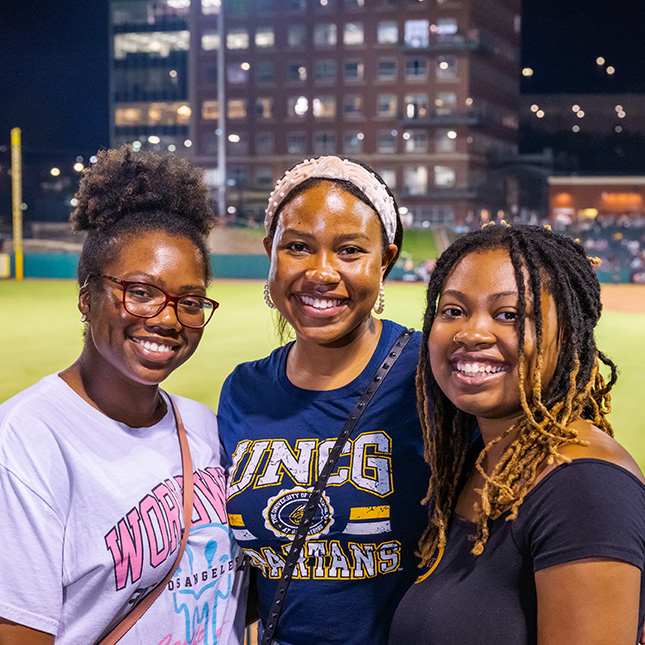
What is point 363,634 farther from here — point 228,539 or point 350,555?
point 228,539

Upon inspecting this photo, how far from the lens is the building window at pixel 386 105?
5416cm

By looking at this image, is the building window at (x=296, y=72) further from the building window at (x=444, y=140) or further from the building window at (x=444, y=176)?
the building window at (x=444, y=176)

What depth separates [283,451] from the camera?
243 centimetres

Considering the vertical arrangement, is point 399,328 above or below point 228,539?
above

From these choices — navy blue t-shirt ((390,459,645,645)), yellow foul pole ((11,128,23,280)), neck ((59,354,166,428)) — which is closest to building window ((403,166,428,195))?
yellow foul pole ((11,128,23,280))

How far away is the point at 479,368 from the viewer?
1891mm

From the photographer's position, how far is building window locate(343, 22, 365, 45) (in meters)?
54.2

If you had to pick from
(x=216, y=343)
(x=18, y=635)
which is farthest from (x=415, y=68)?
(x=18, y=635)

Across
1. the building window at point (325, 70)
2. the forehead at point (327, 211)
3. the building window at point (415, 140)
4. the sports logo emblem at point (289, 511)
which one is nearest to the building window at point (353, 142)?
the building window at point (415, 140)

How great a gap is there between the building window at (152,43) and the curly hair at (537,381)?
2478 inches

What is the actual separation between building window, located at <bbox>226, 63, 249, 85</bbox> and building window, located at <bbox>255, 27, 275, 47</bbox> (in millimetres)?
2124

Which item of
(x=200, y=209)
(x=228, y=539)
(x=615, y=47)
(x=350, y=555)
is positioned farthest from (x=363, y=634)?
(x=615, y=47)

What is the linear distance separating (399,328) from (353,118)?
178ft

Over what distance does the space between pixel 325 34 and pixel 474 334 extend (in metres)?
57.1
